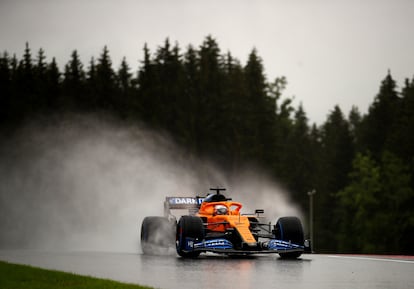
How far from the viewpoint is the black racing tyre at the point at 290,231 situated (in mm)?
26047

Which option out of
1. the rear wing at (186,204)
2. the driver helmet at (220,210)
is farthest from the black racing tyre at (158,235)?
the driver helmet at (220,210)

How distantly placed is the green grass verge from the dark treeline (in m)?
72.2

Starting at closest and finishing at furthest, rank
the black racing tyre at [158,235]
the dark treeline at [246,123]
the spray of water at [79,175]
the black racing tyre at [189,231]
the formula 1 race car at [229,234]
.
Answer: the formula 1 race car at [229,234] → the black racing tyre at [189,231] → the black racing tyre at [158,235] → the spray of water at [79,175] → the dark treeline at [246,123]

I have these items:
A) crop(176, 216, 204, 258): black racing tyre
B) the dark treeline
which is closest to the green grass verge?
crop(176, 216, 204, 258): black racing tyre

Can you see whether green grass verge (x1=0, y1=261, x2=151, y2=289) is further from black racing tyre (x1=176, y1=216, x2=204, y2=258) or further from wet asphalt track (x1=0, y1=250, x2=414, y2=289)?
black racing tyre (x1=176, y1=216, x2=204, y2=258)

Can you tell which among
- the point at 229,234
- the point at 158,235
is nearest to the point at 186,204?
the point at 158,235

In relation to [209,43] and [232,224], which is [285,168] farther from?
[232,224]

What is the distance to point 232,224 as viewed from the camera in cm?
2652

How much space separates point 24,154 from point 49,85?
2399 centimetres

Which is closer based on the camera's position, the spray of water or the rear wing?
the rear wing

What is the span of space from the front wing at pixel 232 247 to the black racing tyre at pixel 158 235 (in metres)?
4.24

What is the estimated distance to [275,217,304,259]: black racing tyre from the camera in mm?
26047

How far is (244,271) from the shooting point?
20.6 meters

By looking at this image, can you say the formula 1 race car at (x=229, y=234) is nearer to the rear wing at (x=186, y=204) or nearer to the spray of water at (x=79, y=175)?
the rear wing at (x=186, y=204)
